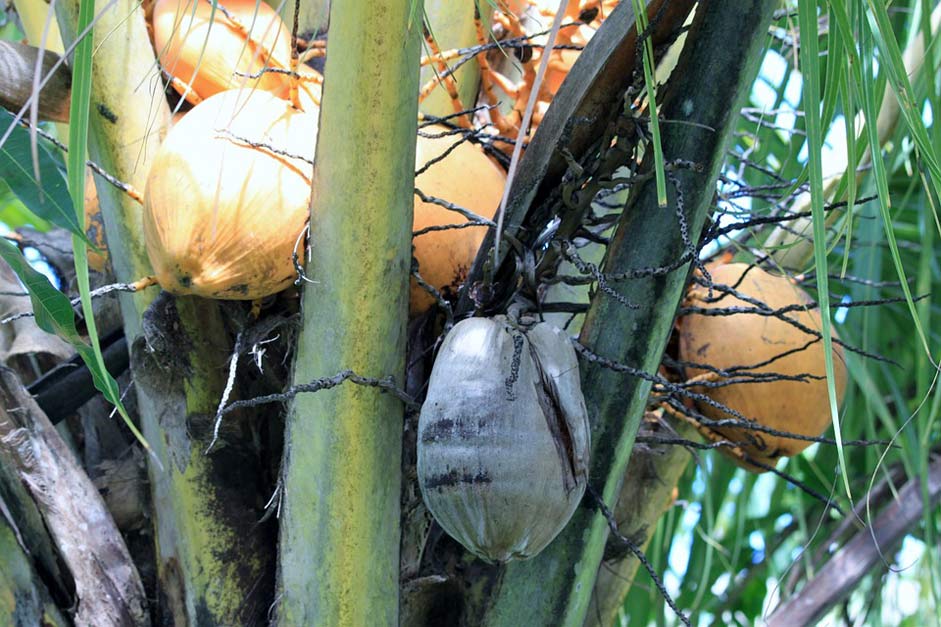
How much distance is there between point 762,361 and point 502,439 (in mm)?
482

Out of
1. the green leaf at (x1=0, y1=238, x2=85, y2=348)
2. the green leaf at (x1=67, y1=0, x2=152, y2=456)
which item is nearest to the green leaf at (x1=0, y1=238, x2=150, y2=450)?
the green leaf at (x1=0, y1=238, x2=85, y2=348)

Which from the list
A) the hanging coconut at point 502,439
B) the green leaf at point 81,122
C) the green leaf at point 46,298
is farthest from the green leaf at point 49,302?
the hanging coconut at point 502,439

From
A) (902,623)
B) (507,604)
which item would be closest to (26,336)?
(507,604)

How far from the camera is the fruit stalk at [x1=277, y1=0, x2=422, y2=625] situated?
819 millimetres

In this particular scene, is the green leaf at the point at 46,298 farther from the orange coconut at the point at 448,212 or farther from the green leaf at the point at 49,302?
the orange coconut at the point at 448,212

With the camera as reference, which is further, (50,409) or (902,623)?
(902,623)

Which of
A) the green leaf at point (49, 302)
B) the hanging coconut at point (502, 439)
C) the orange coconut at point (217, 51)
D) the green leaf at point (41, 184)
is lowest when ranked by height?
the hanging coconut at point (502, 439)

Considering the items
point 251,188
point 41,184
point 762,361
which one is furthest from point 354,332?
point 762,361

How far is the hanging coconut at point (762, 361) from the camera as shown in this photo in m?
1.14

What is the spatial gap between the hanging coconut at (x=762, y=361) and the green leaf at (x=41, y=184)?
69 cm

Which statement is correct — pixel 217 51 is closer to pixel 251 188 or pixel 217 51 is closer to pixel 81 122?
pixel 251 188

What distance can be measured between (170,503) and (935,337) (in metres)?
1.38

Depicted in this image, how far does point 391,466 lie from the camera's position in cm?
91

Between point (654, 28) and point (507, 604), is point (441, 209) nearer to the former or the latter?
point (654, 28)
